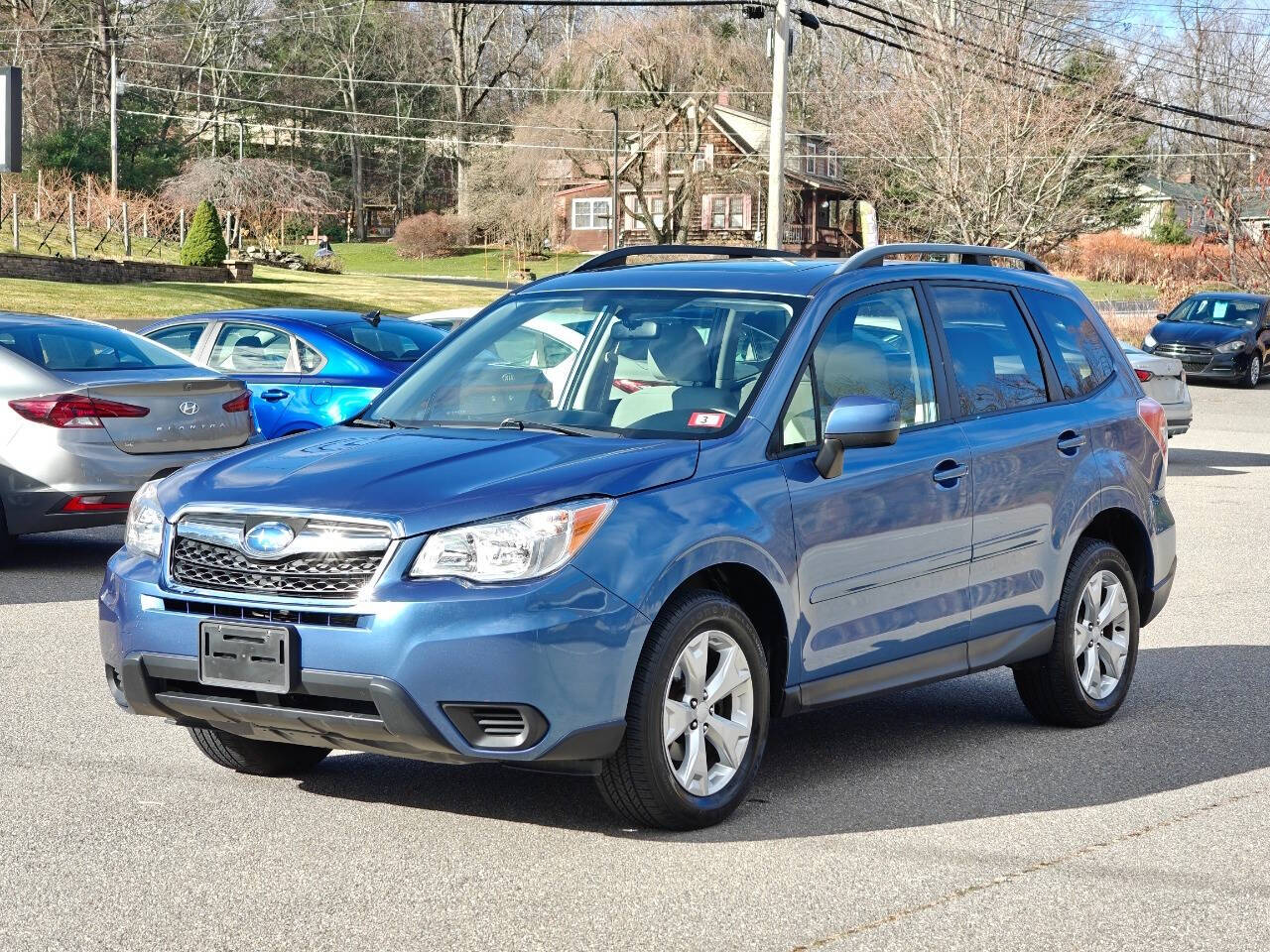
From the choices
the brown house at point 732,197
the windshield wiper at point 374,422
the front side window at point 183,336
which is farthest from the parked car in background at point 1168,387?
the brown house at point 732,197

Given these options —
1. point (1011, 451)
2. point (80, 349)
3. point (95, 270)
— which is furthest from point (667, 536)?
point (95, 270)

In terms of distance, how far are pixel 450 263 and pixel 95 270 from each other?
122ft

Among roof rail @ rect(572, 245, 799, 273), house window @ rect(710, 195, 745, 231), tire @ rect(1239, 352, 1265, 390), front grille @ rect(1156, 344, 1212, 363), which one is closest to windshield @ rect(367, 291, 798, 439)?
roof rail @ rect(572, 245, 799, 273)

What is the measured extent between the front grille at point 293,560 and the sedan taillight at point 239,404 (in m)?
6.17

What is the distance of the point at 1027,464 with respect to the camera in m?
6.82

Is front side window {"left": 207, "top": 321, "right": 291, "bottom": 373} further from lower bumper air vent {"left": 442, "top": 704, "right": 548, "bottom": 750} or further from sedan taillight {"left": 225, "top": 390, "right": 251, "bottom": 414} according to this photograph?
lower bumper air vent {"left": 442, "top": 704, "right": 548, "bottom": 750}

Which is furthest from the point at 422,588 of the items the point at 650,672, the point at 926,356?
the point at 926,356

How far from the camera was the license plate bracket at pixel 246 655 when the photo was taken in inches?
198

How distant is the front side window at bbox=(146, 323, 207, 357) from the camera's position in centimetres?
1421

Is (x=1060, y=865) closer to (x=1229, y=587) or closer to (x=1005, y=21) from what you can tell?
(x=1229, y=587)

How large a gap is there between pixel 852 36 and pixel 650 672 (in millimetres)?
75466

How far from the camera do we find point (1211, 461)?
65.6 ft

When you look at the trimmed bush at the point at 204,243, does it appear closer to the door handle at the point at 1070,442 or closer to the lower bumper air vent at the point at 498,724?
the door handle at the point at 1070,442

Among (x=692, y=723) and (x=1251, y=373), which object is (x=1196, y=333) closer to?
(x=1251, y=373)
